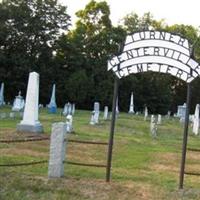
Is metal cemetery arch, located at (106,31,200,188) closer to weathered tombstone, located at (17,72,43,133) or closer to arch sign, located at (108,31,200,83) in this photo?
arch sign, located at (108,31,200,83)

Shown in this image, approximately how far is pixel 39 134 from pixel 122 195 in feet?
30.6

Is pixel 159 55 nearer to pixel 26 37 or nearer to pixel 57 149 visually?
pixel 57 149

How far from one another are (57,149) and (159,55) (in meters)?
2.51

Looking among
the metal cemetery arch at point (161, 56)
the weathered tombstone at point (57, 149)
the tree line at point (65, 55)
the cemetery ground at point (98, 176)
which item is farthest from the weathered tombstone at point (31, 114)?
the tree line at point (65, 55)

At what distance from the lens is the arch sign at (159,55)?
10.4 m

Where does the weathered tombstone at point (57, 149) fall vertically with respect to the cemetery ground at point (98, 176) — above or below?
above

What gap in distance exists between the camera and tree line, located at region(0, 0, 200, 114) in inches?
2189

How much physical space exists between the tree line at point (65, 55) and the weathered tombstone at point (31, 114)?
3472 cm

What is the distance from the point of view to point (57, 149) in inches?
415

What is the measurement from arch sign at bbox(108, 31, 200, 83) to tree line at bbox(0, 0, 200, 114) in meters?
43.4

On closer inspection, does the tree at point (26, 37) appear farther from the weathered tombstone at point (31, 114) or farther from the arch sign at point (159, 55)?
the arch sign at point (159, 55)

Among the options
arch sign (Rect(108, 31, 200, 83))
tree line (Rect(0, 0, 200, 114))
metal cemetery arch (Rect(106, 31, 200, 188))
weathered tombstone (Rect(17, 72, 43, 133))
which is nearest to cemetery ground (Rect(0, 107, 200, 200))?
metal cemetery arch (Rect(106, 31, 200, 188))

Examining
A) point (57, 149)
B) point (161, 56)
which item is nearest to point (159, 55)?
point (161, 56)

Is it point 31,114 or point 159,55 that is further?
point 31,114
